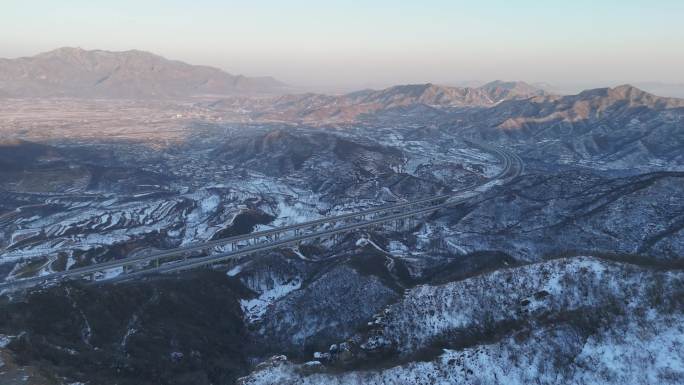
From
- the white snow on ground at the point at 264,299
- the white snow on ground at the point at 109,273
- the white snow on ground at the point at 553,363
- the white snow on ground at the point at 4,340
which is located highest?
the white snow on ground at the point at 553,363

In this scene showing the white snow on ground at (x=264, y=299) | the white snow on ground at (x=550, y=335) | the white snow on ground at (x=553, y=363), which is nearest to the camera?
the white snow on ground at (x=553, y=363)

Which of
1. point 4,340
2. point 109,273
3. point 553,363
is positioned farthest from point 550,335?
point 109,273

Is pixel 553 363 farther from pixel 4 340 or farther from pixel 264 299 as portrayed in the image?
pixel 4 340

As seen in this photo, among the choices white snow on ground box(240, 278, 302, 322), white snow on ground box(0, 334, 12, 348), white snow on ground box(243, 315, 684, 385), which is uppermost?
white snow on ground box(243, 315, 684, 385)

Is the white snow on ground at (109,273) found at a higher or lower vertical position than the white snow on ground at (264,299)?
higher

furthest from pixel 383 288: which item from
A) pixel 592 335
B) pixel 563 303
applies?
pixel 592 335

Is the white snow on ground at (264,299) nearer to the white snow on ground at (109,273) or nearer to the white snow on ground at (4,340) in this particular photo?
the white snow on ground at (109,273)

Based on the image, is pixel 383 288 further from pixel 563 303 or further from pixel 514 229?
pixel 514 229

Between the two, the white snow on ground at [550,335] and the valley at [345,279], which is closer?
the white snow on ground at [550,335]

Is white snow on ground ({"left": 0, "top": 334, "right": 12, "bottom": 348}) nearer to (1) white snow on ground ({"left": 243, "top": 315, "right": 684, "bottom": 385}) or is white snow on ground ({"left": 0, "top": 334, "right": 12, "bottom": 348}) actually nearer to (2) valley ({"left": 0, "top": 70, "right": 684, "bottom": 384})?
(2) valley ({"left": 0, "top": 70, "right": 684, "bottom": 384})

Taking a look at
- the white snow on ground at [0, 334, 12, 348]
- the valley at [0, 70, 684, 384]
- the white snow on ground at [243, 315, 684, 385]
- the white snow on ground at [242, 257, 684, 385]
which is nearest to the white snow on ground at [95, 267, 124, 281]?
the valley at [0, 70, 684, 384]

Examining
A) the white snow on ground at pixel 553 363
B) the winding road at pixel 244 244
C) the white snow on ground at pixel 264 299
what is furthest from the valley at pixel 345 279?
the winding road at pixel 244 244
